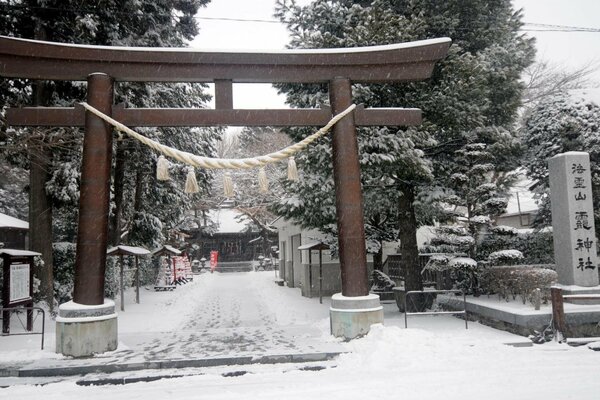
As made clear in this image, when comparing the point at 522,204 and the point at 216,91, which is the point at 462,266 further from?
the point at 522,204

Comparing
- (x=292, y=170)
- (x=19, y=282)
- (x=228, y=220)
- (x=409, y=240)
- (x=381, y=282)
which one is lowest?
(x=381, y=282)

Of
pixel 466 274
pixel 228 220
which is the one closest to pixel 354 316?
pixel 466 274

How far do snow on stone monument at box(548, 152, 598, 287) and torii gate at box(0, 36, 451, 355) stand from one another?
4622mm

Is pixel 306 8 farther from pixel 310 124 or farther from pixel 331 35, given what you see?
pixel 310 124

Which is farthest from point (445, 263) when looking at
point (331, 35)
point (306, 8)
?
point (306, 8)

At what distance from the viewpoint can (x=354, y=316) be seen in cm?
878

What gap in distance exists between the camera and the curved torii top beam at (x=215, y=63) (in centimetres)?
860

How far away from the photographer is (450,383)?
6.27 metres

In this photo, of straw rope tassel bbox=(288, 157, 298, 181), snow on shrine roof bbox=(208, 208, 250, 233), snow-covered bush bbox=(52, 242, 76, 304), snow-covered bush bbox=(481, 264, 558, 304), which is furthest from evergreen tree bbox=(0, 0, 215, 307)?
snow on shrine roof bbox=(208, 208, 250, 233)

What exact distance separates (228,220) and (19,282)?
36858 mm

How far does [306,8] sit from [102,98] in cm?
656

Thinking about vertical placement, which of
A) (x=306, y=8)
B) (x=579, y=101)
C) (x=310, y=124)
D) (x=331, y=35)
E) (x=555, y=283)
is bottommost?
(x=555, y=283)

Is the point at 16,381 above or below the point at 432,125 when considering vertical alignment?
below

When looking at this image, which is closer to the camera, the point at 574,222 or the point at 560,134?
the point at 574,222
